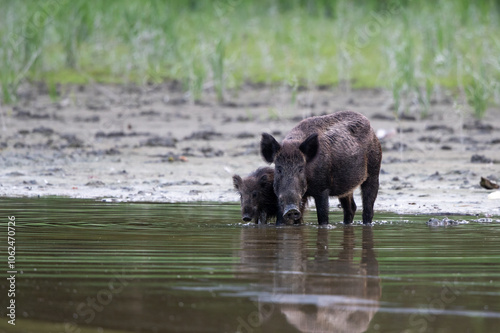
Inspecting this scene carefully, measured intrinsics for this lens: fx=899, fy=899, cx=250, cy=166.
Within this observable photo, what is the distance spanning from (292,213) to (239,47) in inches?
490

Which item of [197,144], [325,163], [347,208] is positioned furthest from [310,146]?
[197,144]

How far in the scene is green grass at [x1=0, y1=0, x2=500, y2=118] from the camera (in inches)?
643

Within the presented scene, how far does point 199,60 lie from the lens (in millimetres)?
17219

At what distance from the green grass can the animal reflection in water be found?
29.6ft

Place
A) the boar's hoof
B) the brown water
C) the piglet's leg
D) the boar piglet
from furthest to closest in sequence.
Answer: the piglet's leg → the boar piglet → the boar's hoof → the brown water

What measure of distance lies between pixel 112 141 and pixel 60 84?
4.34 metres

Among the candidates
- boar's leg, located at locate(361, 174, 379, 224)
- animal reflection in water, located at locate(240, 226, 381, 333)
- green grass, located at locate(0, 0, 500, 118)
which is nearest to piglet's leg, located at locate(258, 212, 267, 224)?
boar's leg, located at locate(361, 174, 379, 224)

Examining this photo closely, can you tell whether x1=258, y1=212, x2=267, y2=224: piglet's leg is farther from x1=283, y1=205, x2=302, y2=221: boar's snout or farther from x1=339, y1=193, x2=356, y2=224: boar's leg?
x1=283, y1=205, x2=302, y2=221: boar's snout

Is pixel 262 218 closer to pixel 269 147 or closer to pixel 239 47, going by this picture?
pixel 269 147

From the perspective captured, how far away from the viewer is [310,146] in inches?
317

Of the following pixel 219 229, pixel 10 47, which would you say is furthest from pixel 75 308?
pixel 10 47

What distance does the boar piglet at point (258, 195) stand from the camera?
8680mm

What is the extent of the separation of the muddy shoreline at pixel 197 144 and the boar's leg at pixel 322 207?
122 centimetres

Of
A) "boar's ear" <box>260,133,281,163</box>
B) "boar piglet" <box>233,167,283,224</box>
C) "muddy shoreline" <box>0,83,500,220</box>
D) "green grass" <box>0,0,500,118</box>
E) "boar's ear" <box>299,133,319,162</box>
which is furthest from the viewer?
"green grass" <box>0,0,500,118</box>
